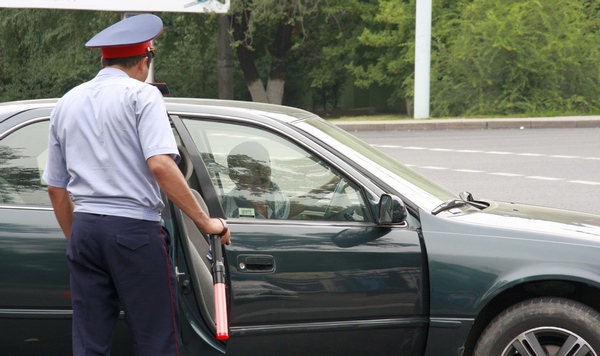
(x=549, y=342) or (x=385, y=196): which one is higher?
(x=385, y=196)

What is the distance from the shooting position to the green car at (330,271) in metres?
3.87

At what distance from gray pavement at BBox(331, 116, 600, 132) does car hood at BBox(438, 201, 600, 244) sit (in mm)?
16968

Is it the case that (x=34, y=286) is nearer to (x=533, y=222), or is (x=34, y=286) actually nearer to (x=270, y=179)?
(x=270, y=179)

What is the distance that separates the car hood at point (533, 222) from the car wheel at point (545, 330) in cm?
30

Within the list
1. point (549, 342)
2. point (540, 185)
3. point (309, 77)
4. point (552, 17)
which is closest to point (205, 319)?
point (549, 342)

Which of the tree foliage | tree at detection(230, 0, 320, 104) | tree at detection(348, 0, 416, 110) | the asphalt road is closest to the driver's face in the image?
the asphalt road

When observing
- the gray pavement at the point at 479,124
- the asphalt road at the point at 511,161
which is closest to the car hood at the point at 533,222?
the asphalt road at the point at 511,161

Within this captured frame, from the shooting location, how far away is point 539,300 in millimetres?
3930

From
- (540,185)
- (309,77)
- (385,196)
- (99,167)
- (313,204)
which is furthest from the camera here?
(309,77)

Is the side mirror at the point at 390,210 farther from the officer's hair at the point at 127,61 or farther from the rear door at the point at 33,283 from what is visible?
the rear door at the point at 33,283

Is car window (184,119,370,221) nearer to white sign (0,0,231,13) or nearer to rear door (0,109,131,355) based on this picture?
rear door (0,109,131,355)

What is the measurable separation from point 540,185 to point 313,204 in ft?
26.9

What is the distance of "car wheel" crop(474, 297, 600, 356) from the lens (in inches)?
151

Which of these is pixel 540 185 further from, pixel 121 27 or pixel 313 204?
pixel 121 27
